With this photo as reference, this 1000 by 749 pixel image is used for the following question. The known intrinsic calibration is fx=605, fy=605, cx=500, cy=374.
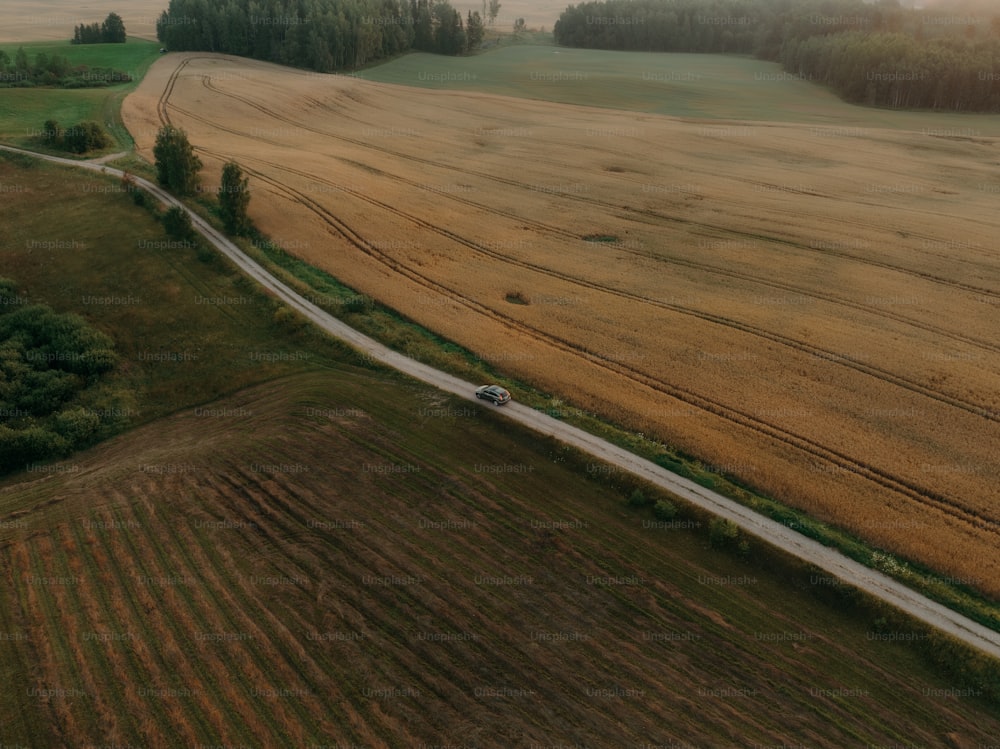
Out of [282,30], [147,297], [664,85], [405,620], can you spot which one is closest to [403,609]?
[405,620]

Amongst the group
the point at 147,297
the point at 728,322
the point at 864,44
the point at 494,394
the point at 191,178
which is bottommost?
the point at 494,394

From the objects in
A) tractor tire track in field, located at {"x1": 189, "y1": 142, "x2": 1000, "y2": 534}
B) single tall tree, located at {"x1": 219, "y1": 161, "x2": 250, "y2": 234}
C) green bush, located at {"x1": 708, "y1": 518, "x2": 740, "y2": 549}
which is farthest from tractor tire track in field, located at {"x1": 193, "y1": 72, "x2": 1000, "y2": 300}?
green bush, located at {"x1": 708, "y1": 518, "x2": 740, "y2": 549}

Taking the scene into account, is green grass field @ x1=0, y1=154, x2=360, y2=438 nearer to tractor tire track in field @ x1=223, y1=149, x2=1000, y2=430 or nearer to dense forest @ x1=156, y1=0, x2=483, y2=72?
tractor tire track in field @ x1=223, y1=149, x2=1000, y2=430

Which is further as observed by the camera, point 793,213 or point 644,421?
point 793,213

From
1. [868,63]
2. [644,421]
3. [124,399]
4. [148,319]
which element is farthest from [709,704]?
[868,63]

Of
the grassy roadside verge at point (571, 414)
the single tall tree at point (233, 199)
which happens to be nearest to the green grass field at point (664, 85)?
the single tall tree at point (233, 199)

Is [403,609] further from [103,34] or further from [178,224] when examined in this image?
[103,34]

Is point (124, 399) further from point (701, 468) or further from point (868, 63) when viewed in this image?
point (868, 63)
